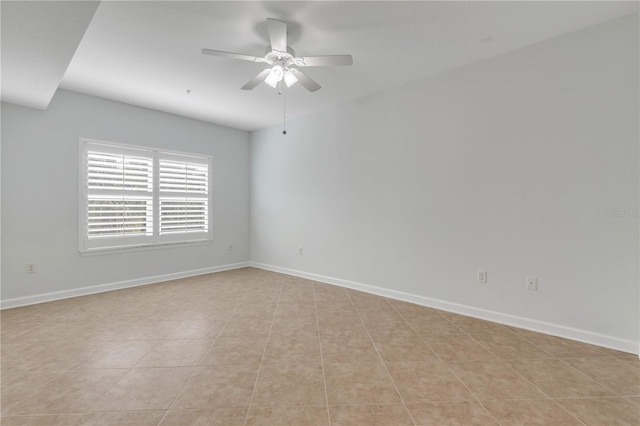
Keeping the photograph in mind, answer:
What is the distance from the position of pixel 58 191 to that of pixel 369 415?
171 inches

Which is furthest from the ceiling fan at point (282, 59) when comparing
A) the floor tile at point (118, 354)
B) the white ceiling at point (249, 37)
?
the floor tile at point (118, 354)

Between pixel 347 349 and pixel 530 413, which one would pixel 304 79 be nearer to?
pixel 347 349

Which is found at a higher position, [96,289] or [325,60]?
[325,60]

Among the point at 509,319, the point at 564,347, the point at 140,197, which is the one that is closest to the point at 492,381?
the point at 564,347

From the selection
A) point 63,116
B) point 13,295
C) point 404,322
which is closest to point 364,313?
point 404,322

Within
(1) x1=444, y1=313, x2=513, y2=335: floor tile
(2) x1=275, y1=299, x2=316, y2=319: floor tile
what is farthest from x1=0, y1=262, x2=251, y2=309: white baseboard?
(1) x1=444, y1=313, x2=513, y2=335: floor tile

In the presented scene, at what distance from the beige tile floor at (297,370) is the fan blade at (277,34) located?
2440 millimetres

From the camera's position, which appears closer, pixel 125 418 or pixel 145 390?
pixel 125 418

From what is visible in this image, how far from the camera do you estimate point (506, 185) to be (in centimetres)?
284

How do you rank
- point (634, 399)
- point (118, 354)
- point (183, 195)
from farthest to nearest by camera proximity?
1. point (183, 195)
2. point (118, 354)
3. point (634, 399)

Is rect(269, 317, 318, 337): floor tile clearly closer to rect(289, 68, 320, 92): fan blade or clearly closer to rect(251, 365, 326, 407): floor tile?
rect(251, 365, 326, 407): floor tile

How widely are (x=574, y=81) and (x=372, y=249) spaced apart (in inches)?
104

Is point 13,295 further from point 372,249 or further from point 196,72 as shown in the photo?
point 372,249

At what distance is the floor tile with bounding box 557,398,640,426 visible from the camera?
5.05ft
